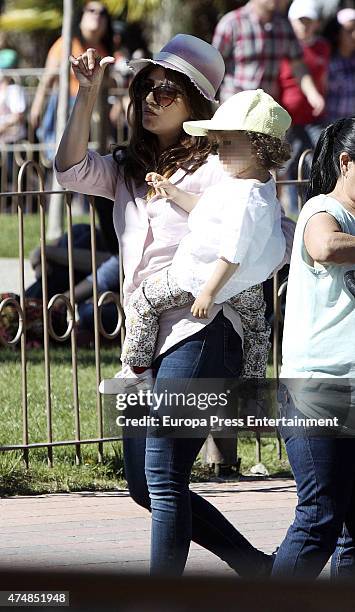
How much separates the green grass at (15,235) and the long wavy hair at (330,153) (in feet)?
24.3

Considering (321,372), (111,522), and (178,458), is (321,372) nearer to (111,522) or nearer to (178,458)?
(178,458)

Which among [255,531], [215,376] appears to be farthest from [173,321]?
[255,531]

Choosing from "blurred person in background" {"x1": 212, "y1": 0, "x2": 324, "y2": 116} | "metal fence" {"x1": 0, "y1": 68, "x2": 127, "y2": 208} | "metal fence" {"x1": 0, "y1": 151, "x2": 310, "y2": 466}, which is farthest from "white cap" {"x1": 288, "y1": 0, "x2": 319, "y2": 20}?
"metal fence" {"x1": 0, "y1": 151, "x2": 310, "y2": 466}

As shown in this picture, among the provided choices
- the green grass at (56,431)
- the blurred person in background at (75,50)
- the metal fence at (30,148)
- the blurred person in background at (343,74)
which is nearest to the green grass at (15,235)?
the blurred person in background at (75,50)

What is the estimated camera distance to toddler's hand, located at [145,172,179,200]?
3037 millimetres

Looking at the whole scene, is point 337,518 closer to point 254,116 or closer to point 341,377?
point 341,377

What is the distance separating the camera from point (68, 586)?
2.59 feet

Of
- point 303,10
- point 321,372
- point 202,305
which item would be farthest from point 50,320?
point 303,10

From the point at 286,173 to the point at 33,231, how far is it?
2.44 m

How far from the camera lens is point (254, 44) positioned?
35.3ft

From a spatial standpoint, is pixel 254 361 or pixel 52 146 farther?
pixel 52 146

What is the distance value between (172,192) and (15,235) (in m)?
8.38

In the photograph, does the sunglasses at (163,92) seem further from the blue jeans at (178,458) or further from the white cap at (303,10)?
the white cap at (303,10)

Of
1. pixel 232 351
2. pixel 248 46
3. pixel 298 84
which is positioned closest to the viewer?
pixel 232 351
